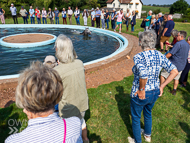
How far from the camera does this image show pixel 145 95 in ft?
7.38

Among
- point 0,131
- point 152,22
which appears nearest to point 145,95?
point 0,131

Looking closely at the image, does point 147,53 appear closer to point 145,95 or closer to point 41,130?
point 145,95

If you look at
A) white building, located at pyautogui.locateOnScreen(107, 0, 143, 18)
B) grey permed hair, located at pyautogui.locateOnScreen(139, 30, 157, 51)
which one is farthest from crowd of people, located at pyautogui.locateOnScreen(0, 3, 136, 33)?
white building, located at pyautogui.locateOnScreen(107, 0, 143, 18)

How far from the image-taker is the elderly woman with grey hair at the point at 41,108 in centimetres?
103

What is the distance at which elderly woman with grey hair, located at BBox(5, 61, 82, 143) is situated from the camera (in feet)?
3.39

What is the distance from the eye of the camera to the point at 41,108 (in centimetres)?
111

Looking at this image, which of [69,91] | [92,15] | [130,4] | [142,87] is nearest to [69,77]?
[69,91]

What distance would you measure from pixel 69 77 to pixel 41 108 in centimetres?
92

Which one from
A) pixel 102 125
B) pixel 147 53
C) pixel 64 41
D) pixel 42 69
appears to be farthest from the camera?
pixel 102 125

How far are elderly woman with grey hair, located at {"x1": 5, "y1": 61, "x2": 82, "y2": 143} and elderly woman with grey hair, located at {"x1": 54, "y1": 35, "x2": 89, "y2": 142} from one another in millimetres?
818

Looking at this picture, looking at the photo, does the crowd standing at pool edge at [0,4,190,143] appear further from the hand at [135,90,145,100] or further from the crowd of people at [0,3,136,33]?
the crowd of people at [0,3,136,33]

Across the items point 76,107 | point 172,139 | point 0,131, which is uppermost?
point 76,107

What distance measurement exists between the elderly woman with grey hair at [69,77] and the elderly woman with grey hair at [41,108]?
0.82 metres

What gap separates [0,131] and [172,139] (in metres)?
3.60
